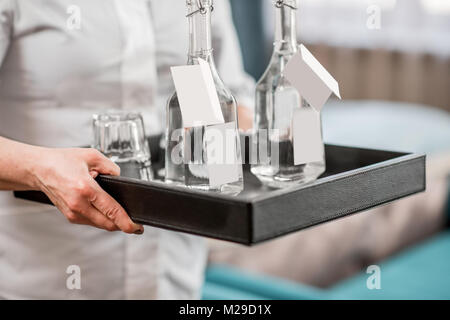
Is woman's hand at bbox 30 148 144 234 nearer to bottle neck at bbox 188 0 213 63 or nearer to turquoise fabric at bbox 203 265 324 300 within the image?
bottle neck at bbox 188 0 213 63

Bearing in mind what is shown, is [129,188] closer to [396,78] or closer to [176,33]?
[176,33]

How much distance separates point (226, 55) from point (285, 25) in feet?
1.25

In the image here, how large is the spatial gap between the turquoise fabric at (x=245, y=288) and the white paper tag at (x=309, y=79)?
38.0 inches

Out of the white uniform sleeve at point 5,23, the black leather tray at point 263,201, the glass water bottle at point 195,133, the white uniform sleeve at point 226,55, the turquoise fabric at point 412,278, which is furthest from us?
the turquoise fabric at point 412,278

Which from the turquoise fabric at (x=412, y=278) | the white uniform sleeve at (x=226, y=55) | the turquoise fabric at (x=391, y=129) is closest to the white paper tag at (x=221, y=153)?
the white uniform sleeve at (x=226, y=55)

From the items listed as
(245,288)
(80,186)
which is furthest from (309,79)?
(245,288)

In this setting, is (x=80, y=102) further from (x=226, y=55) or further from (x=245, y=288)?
(x=245, y=288)

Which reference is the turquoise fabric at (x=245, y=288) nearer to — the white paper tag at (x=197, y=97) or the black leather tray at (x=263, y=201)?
the black leather tray at (x=263, y=201)

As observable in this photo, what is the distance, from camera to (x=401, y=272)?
214 cm

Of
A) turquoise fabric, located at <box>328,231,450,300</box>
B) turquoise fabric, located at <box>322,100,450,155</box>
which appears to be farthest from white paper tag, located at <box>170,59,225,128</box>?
turquoise fabric, located at <box>322,100,450,155</box>

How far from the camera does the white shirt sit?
41.4 inches

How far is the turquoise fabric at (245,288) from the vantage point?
176cm
